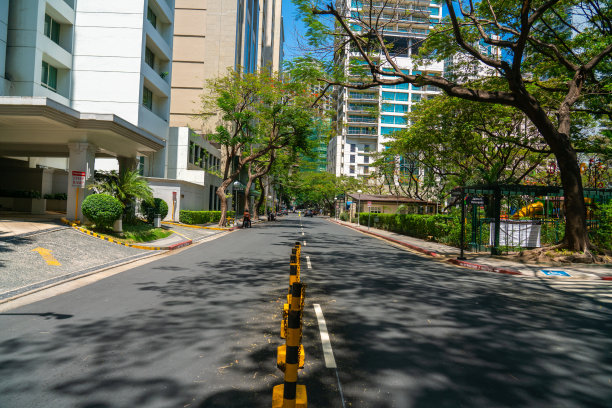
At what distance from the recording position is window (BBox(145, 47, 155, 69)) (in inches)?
1107

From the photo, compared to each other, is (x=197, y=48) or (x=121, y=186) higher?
(x=197, y=48)

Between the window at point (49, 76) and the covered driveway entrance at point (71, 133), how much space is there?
14.8ft

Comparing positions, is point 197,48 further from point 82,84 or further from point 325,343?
point 325,343

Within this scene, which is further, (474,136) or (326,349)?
(474,136)

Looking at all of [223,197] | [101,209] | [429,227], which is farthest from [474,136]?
[101,209]

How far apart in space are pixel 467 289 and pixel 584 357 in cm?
416

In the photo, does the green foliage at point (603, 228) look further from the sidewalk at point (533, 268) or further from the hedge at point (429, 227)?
the hedge at point (429, 227)

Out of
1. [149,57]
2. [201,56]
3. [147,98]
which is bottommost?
[147,98]

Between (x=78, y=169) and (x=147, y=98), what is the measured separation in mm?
14408

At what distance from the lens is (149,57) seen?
93.9 feet

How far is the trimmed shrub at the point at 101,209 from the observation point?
14.6 meters

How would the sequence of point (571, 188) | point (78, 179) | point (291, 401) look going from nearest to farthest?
point (291, 401) → point (571, 188) → point (78, 179)

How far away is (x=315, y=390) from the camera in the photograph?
3578 millimetres

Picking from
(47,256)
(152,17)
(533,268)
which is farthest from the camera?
(152,17)
